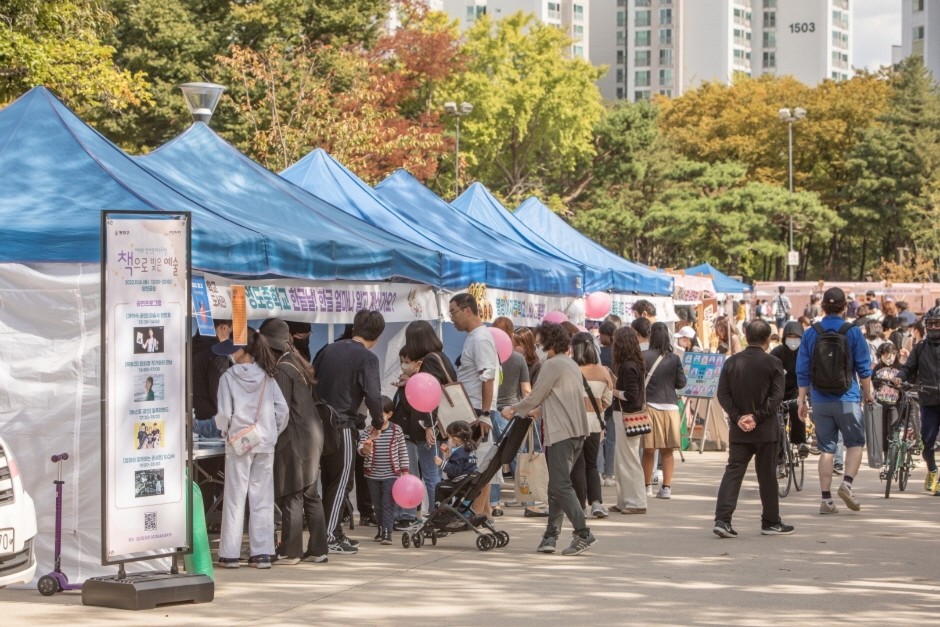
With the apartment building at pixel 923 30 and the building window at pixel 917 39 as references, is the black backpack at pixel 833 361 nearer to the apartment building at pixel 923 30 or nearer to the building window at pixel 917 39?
the apartment building at pixel 923 30

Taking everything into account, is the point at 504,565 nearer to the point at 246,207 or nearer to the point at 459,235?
the point at 246,207

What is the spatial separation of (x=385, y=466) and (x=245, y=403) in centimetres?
189

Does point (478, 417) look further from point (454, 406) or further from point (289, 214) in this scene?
point (289, 214)

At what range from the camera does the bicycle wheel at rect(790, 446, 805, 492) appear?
13.4 m

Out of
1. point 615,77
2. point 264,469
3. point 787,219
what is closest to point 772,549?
point 264,469

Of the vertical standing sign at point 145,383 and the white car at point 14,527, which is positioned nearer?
the white car at point 14,527

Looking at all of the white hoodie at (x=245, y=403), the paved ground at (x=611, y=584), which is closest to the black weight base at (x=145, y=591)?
the paved ground at (x=611, y=584)

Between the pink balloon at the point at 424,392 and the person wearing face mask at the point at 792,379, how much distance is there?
4825 mm

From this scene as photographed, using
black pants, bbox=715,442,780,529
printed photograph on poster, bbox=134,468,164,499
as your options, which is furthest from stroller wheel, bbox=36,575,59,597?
black pants, bbox=715,442,780,529

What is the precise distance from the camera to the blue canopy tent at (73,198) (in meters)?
8.08

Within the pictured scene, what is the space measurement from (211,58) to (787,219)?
3120cm

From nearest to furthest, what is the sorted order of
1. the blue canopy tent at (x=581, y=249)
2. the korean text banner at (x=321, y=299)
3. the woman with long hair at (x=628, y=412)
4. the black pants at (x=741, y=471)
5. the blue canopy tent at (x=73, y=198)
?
the blue canopy tent at (x=73, y=198) < the korean text banner at (x=321, y=299) < the black pants at (x=741, y=471) < the woman with long hair at (x=628, y=412) < the blue canopy tent at (x=581, y=249)

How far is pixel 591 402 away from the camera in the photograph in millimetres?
10805

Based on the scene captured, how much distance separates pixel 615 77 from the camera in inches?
4774
